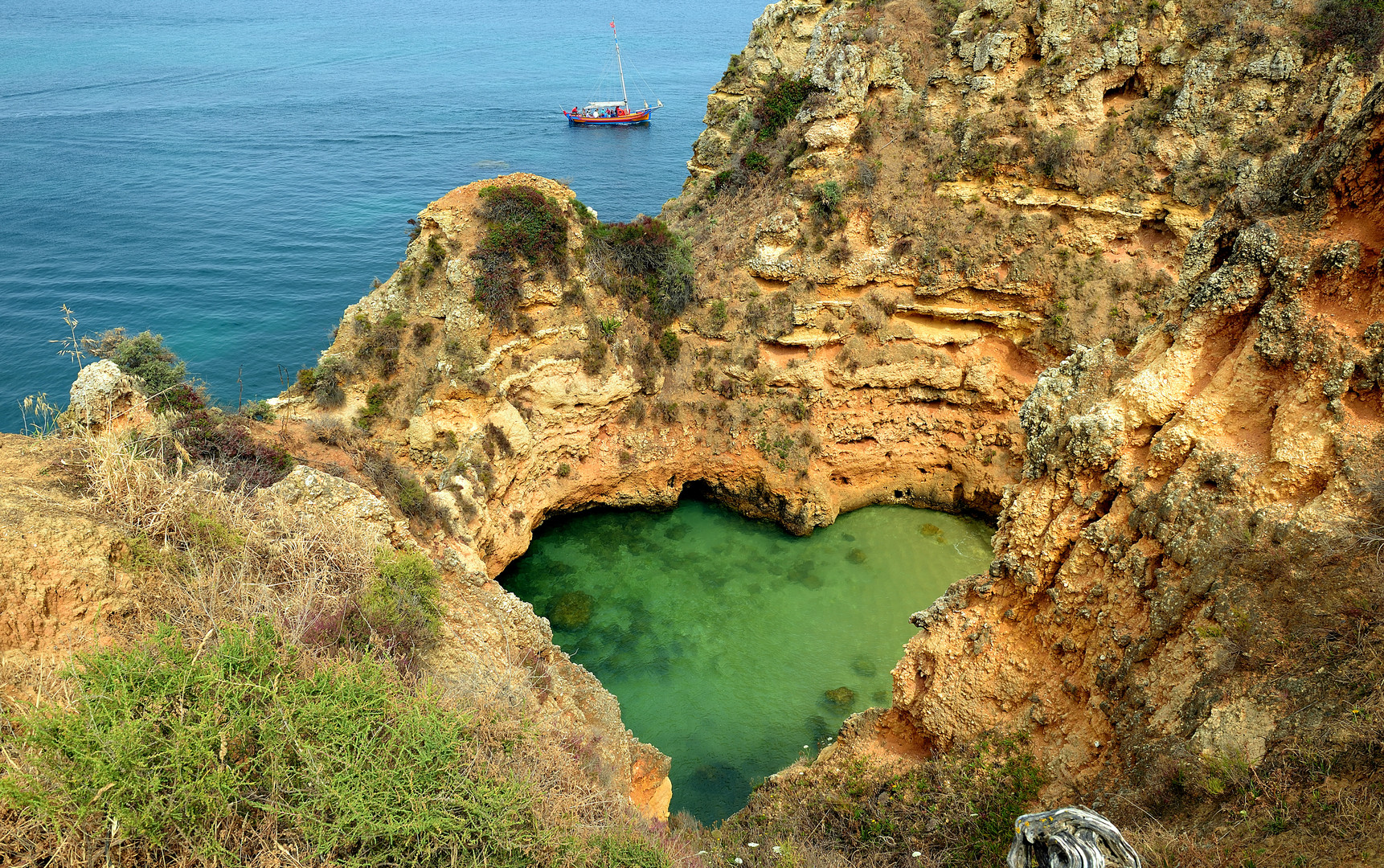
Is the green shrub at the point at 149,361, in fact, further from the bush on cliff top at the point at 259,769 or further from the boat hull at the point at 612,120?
the boat hull at the point at 612,120

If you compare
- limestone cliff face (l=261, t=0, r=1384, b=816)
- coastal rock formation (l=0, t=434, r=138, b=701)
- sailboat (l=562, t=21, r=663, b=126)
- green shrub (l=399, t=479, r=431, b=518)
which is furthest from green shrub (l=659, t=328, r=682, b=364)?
sailboat (l=562, t=21, r=663, b=126)

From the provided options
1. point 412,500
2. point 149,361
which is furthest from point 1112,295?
point 149,361

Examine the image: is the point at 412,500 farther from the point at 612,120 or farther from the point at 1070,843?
the point at 612,120

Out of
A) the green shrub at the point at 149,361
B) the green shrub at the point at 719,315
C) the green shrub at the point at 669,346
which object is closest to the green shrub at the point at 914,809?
the green shrub at the point at 669,346

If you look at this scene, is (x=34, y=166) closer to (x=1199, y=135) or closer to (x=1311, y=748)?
(x=1199, y=135)

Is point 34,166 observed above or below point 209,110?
below

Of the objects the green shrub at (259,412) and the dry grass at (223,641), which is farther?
the green shrub at (259,412)

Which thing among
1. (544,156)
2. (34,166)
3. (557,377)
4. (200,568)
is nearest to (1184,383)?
(200,568)
